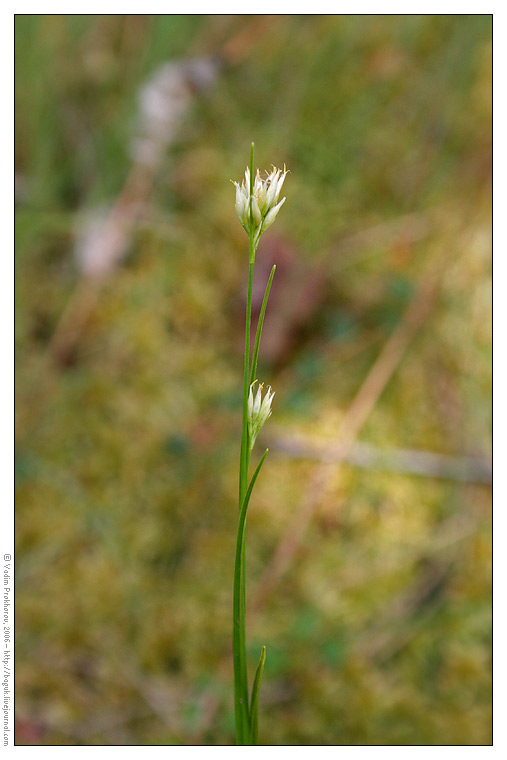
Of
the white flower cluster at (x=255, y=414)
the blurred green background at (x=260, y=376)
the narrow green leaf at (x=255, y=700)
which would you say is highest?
the blurred green background at (x=260, y=376)

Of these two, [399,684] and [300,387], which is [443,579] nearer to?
[399,684]

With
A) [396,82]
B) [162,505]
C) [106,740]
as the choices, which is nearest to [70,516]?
[162,505]

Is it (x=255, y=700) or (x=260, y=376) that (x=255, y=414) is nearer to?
(x=255, y=700)

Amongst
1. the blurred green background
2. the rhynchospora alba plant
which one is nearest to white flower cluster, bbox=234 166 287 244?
the rhynchospora alba plant

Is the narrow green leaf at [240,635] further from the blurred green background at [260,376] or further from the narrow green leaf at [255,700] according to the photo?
the blurred green background at [260,376]

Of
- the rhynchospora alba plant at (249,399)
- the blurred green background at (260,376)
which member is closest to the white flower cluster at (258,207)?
the rhynchospora alba plant at (249,399)

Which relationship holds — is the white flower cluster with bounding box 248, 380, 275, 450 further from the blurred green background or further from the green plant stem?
the blurred green background

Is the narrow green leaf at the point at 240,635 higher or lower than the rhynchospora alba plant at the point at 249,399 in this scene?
lower

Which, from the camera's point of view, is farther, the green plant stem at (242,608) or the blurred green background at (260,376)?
the blurred green background at (260,376)

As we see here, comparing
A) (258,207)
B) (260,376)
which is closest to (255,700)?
(258,207)
